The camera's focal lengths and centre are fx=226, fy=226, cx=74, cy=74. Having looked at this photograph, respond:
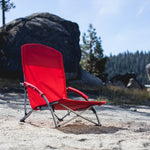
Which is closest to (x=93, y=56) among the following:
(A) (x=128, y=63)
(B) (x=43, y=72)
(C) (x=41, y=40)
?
(C) (x=41, y=40)

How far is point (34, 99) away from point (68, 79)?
9.75 metres

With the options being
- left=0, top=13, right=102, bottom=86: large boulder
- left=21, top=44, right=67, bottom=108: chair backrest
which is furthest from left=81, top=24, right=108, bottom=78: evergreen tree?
left=21, top=44, right=67, bottom=108: chair backrest

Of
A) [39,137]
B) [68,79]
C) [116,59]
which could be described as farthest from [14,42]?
[116,59]

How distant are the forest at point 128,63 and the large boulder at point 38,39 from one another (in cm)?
8800

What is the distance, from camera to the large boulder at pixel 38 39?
1275 cm

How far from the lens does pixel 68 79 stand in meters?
13.5

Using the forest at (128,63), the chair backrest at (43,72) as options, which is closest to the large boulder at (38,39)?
the chair backrest at (43,72)

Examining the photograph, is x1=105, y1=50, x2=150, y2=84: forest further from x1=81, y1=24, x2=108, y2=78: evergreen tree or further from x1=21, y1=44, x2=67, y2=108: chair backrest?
x1=21, y1=44, x2=67, y2=108: chair backrest

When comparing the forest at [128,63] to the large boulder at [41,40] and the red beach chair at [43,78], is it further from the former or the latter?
the red beach chair at [43,78]

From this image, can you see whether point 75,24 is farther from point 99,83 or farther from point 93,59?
point 93,59

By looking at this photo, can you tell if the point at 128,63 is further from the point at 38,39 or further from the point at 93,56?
the point at 38,39

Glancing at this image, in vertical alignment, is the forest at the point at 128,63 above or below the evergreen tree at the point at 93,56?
below

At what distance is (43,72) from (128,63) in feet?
378

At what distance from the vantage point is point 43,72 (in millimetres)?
4156
